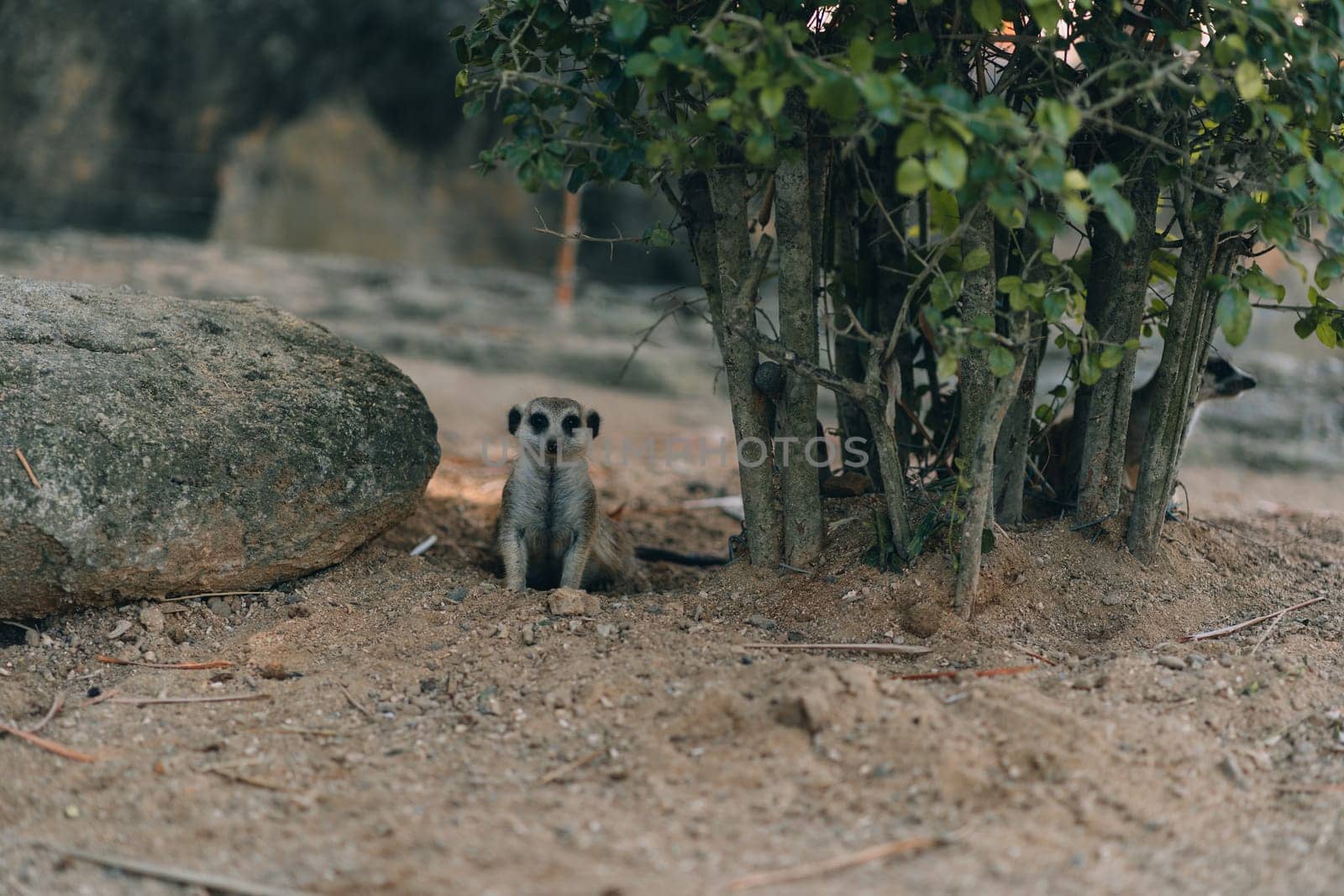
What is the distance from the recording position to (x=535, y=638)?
142 inches

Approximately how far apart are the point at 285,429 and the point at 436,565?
2.66 feet

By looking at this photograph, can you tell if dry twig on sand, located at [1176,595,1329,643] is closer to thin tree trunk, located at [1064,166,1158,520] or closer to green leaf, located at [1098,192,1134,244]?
thin tree trunk, located at [1064,166,1158,520]

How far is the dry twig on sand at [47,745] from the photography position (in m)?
2.92

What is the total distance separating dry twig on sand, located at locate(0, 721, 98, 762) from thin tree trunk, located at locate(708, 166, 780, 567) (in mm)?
2082

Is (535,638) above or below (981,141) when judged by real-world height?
below

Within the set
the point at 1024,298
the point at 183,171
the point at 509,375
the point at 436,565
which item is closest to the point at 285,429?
the point at 436,565

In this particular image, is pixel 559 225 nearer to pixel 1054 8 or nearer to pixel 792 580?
pixel 792 580

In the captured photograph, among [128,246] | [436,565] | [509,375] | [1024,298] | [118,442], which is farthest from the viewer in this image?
[128,246]

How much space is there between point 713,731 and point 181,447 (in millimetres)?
1957

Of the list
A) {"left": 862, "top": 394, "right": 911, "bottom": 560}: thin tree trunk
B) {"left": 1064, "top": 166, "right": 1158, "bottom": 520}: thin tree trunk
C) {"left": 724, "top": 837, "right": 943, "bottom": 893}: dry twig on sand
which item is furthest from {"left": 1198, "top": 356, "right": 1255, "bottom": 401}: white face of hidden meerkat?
{"left": 724, "top": 837, "right": 943, "bottom": 893}: dry twig on sand

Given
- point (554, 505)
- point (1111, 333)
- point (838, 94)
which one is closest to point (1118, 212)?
point (838, 94)

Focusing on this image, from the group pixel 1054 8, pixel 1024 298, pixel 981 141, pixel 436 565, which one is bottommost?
pixel 436 565

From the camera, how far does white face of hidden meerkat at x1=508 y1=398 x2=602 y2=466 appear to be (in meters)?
4.54

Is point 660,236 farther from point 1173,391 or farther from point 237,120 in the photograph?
point 237,120
